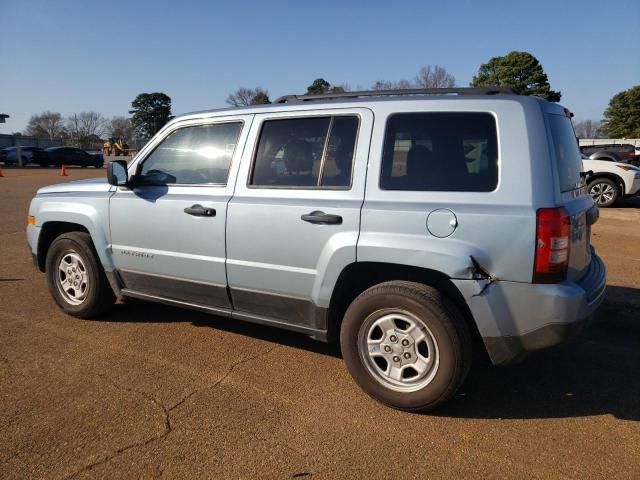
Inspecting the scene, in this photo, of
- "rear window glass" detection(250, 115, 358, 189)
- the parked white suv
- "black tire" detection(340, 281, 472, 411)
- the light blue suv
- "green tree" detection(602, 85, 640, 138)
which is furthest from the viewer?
"green tree" detection(602, 85, 640, 138)

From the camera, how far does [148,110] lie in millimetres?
86812

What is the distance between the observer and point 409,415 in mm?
3072

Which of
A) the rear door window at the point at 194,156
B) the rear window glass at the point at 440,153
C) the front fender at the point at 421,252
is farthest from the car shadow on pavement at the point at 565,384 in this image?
the rear door window at the point at 194,156

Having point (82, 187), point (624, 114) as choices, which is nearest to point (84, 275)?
point (82, 187)

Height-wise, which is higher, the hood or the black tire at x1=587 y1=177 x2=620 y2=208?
the hood

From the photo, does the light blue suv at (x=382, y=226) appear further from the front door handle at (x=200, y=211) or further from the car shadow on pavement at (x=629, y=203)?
the car shadow on pavement at (x=629, y=203)

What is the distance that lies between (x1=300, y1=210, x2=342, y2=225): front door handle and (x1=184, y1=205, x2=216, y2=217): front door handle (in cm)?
79

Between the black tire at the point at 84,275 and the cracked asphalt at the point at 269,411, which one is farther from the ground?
the black tire at the point at 84,275

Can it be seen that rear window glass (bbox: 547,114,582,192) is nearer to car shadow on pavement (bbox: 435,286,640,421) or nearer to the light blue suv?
the light blue suv

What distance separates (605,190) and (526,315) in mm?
11363

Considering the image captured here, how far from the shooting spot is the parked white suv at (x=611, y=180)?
38.9 ft

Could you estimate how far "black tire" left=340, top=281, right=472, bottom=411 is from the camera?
289 cm

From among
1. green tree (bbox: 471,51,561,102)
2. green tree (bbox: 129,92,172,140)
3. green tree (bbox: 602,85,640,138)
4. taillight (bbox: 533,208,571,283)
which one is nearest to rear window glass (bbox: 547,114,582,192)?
taillight (bbox: 533,208,571,283)


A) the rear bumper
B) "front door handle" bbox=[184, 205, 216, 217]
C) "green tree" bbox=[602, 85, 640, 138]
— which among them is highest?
"green tree" bbox=[602, 85, 640, 138]
